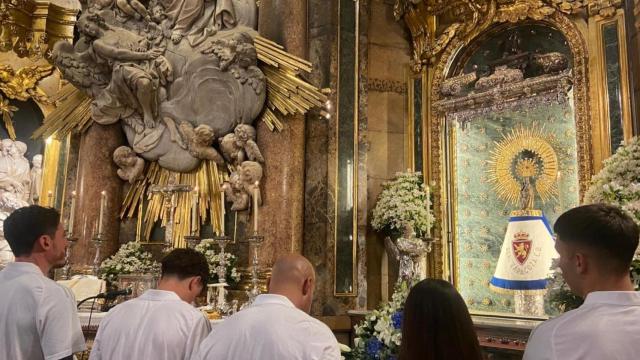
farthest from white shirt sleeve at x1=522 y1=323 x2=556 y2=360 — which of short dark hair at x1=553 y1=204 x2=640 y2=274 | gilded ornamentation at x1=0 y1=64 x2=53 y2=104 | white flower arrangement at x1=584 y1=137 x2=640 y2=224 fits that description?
gilded ornamentation at x1=0 y1=64 x2=53 y2=104

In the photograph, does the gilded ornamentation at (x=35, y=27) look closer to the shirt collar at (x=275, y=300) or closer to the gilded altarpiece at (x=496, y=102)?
the gilded altarpiece at (x=496, y=102)

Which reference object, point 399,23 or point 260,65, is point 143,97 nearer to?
point 260,65

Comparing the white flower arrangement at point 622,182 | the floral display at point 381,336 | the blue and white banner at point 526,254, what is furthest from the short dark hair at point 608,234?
the blue and white banner at point 526,254

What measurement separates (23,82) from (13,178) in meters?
1.73

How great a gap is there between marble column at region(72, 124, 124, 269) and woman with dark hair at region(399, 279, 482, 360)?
22.4ft

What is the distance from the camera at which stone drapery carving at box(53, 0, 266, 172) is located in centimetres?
757

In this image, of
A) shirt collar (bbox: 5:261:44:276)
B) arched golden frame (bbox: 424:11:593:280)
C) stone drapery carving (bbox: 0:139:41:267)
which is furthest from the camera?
stone drapery carving (bbox: 0:139:41:267)

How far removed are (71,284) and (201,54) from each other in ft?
10.7

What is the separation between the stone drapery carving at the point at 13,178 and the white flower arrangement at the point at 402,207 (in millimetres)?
6440

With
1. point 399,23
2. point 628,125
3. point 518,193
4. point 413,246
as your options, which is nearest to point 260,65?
point 399,23

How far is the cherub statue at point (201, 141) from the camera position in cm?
758

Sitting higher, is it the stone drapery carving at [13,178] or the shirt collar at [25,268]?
the stone drapery carving at [13,178]

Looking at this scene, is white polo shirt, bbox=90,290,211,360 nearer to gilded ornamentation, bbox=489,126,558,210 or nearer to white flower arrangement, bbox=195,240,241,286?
white flower arrangement, bbox=195,240,241,286

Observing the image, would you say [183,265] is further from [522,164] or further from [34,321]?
[522,164]
